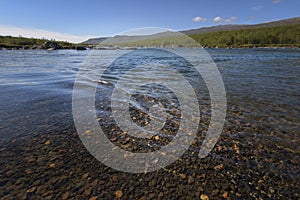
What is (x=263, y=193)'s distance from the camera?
107 inches

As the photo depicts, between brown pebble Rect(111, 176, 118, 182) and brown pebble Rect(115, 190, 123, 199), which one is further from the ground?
brown pebble Rect(111, 176, 118, 182)

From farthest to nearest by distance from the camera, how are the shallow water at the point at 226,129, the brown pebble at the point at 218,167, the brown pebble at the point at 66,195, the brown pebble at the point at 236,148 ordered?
1. the brown pebble at the point at 236,148
2. the brown pebble at the point at 218,167
3. the shallow water at the point at 226,129
4. the brown pebble at the point at 66,195

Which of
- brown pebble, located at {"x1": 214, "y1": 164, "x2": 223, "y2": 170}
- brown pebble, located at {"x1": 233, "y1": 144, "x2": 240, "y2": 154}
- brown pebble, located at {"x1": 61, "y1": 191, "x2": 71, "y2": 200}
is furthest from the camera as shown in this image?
brown pebble, located at {"x1": 233, "y1": 144, "x2": 240, "y2": 154}

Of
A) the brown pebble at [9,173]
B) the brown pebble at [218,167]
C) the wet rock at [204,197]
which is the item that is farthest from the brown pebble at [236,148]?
the brown pebble at [9,173]

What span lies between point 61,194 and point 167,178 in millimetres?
1692

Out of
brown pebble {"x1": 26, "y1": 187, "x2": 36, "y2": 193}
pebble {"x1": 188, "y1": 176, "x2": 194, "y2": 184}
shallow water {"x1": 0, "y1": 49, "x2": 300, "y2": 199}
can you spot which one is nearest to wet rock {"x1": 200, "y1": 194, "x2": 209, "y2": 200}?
shallow water {"x1": 0, "y1": 49, "x2": 300, "y2": 199}

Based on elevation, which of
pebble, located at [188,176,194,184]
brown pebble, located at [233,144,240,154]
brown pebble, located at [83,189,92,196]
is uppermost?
brown pebble, located at [233,144,240,154]

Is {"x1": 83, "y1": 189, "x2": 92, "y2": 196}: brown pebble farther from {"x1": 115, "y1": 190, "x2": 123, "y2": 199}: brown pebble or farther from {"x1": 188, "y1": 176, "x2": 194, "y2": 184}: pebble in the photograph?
{"x1": 188, "y1": 176, "x2": 194, "y2": 184}: pebble

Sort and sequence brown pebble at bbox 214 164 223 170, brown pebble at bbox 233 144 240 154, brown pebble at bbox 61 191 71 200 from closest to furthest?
brown pebble at bbox 61 191 71 200, brown pebble at bbox 214 164 223 170, brown pebble at bbox 233 144 240 154

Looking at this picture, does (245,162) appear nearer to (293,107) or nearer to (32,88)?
(293,107)

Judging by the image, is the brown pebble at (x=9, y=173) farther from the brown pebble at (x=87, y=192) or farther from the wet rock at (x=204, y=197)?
the wet rock at (x=204, y=197)

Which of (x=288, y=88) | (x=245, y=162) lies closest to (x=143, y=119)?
(x=245, y=162)

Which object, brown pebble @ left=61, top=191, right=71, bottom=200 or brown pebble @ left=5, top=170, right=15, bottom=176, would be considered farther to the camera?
brown pebble @ left=5, top=170, right=15, bottom=176

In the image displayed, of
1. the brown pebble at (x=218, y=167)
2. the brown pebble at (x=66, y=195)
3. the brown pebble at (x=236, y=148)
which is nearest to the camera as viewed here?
the brown pebble at (x=66, y=195)
